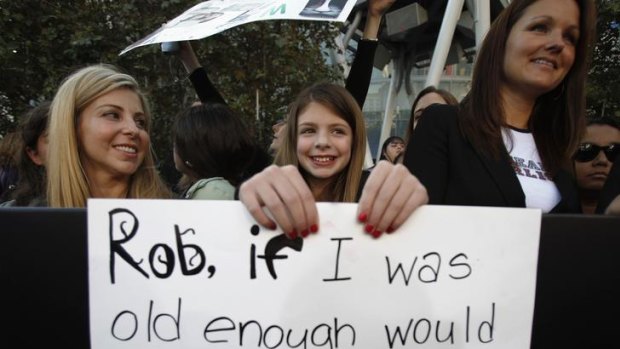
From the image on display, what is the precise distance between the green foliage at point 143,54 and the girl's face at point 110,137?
11.3 feet

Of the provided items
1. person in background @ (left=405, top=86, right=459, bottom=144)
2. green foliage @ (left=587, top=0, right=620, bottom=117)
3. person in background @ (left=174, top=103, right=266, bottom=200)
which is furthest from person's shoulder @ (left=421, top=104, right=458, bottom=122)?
green foliage @ (left=587, top=0, right=620, bottom=117)

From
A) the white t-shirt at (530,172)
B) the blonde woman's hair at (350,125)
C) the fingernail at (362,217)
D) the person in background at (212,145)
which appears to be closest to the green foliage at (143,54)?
the person in background at (212,145)

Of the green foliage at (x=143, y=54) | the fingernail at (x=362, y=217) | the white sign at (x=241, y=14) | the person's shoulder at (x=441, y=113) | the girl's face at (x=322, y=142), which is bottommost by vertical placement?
the fingernail at (x=362, y=217)

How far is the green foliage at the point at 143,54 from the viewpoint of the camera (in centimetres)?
487

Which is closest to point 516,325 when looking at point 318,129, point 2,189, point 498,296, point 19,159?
point 498,296

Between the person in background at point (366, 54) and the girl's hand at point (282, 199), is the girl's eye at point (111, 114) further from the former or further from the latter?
the person in background at point (366, 54)

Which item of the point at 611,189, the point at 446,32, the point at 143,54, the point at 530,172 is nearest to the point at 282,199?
the point at 530,172

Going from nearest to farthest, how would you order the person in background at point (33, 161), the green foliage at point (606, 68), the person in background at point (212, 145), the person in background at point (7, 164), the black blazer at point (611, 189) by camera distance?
the black blazer at point (611, 189)
the person in background at point (33, 161)
the person in background at point (212, 145)
the person in background at point (7, 164)
the green foliage at point (606, 68)

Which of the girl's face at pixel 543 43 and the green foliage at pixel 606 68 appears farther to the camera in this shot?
the green foliage at pixel 606 68

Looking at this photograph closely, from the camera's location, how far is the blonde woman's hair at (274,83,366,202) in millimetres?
1647

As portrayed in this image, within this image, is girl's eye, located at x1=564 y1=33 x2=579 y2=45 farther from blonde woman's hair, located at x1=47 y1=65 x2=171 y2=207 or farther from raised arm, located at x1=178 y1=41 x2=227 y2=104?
raised arm, located at x1=178 y1=41 x2=227 y2=104

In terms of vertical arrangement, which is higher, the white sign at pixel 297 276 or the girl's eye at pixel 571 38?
the girl's eye at pixel 571 38

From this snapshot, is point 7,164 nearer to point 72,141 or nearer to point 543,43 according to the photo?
point 72,141

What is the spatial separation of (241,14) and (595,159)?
156 centimetres
